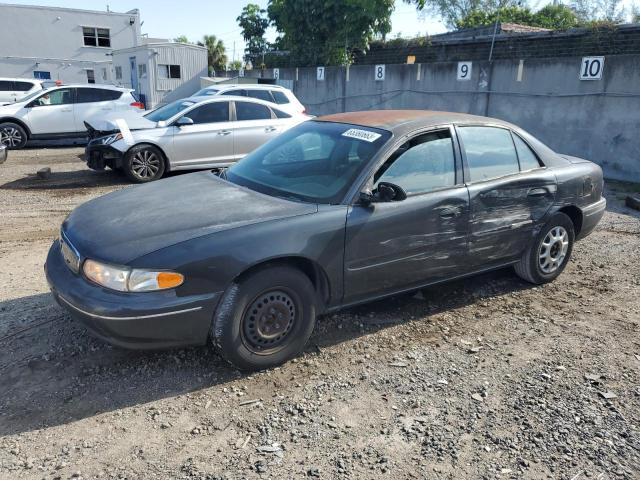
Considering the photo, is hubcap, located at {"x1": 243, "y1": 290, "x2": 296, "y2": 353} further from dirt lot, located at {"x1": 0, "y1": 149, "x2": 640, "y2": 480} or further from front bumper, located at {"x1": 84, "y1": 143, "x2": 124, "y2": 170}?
front bumper, located at {"x1": 84, "y1": 143, "x2": 124, "y2": 170}

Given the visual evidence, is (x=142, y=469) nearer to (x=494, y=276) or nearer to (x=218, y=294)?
(x=218, y=294)

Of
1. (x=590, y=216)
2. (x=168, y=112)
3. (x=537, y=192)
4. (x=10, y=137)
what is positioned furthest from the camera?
(x=10, y=137)

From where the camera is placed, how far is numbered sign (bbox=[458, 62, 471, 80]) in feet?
44.0

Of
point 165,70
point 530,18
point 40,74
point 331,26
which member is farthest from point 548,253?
point 40,74

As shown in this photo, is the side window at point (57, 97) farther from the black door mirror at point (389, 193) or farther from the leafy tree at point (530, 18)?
the leafy tree at point (530, 18)

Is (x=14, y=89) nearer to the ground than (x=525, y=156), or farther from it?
farther from it

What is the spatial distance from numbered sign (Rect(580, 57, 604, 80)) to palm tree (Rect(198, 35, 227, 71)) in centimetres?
3021

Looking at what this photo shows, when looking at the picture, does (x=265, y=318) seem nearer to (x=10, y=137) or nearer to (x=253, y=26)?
(x=10, y=137)

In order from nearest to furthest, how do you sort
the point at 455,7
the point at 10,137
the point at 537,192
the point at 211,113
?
the point at 537,192 → the point at 211,113 → the point at 10,137 → the point at 455,7

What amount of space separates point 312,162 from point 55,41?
117 feet

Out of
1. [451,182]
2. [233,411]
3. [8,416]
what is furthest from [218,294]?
[451,182]

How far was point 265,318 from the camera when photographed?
3.46 meters

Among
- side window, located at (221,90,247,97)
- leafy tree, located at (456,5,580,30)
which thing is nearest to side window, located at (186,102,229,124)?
side window, located at (221,90,247,97)

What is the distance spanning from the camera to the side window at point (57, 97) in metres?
13.7
